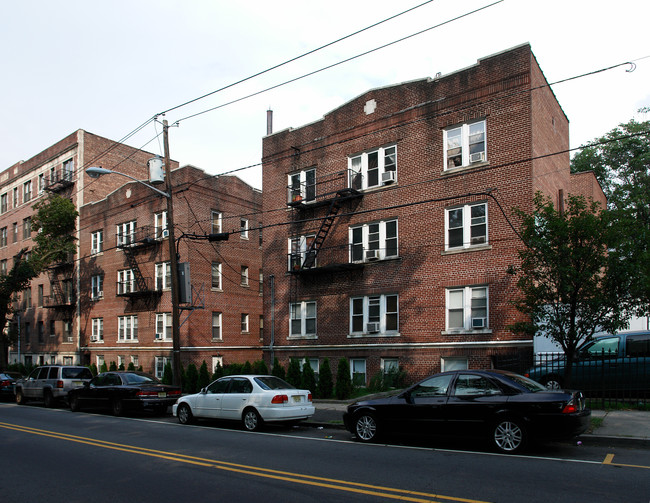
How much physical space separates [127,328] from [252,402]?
925 inches

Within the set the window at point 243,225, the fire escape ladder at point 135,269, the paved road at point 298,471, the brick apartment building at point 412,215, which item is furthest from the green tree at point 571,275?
the fire escape ladder at point 135,269

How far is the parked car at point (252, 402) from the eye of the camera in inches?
551

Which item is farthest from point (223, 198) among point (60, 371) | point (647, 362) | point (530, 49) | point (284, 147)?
point (647, 362)

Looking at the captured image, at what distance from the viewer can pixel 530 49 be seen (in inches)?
769

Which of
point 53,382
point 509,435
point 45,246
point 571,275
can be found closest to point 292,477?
point 509,435

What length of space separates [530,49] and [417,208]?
6.93m

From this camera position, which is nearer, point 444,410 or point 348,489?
point 348,489

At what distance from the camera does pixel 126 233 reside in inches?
1405

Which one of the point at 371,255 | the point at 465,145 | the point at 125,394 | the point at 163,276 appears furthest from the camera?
the point at 163,276

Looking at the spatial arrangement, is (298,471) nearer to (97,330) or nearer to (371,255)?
(371,255)

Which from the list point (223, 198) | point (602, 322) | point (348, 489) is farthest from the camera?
point (223, 198)

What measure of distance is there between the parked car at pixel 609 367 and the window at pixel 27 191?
1744 inches

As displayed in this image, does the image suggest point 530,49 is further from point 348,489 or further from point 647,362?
point 348,489

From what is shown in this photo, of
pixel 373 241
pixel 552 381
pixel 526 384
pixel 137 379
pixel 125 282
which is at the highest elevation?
pixel 373 241
